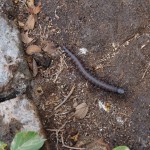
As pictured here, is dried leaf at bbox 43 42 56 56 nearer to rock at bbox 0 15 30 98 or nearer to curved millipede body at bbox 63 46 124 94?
curved millipede body at bbox 63 46 124 94

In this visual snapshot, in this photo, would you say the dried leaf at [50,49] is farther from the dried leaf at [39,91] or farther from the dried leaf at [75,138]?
the dried leaf at [75,138]

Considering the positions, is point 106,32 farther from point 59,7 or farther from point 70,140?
point 70,140

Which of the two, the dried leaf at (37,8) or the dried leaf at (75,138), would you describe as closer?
the dried leaf at (75,138)

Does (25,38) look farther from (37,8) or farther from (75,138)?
(75,138)

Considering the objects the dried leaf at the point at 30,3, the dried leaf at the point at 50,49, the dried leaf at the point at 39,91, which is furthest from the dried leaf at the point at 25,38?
the dried leaf at the point at 39,91

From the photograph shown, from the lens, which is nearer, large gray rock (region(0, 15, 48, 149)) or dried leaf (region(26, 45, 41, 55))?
large gray rock (region(0, 15, 48, 149))

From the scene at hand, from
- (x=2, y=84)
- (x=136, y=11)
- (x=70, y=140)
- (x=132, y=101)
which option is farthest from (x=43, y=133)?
(x=136, y=11)

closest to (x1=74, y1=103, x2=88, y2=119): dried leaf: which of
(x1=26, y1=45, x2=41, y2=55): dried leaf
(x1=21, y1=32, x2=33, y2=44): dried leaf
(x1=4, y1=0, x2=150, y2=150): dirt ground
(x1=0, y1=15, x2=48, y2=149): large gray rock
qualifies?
(x1=4, y1=0, x2=150, y2=150): dirt ground
